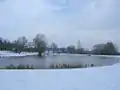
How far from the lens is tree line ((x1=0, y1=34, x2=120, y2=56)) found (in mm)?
2254

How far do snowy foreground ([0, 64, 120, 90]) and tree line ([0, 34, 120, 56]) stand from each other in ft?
0.70

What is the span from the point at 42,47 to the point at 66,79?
0.48 m

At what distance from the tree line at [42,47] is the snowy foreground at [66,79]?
0.21m

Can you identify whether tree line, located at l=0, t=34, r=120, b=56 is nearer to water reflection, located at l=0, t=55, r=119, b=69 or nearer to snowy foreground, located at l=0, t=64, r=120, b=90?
water reflection, located at l=0, t=55, r=119, b=69

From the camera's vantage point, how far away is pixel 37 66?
7.66 ft

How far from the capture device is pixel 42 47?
2.31 metres

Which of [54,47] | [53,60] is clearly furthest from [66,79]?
[54,47]

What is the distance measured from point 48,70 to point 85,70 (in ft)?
1.35

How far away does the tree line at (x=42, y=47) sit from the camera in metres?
2.25

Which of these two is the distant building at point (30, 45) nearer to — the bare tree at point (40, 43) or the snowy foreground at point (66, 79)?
the bare tree at point (40, 43)

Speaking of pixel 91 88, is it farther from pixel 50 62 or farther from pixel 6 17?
pixel 6 17

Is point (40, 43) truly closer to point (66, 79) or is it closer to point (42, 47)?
point (42, 47)

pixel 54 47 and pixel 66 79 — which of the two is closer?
pixel 54 47

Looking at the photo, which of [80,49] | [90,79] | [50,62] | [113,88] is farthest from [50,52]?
[113,88]
